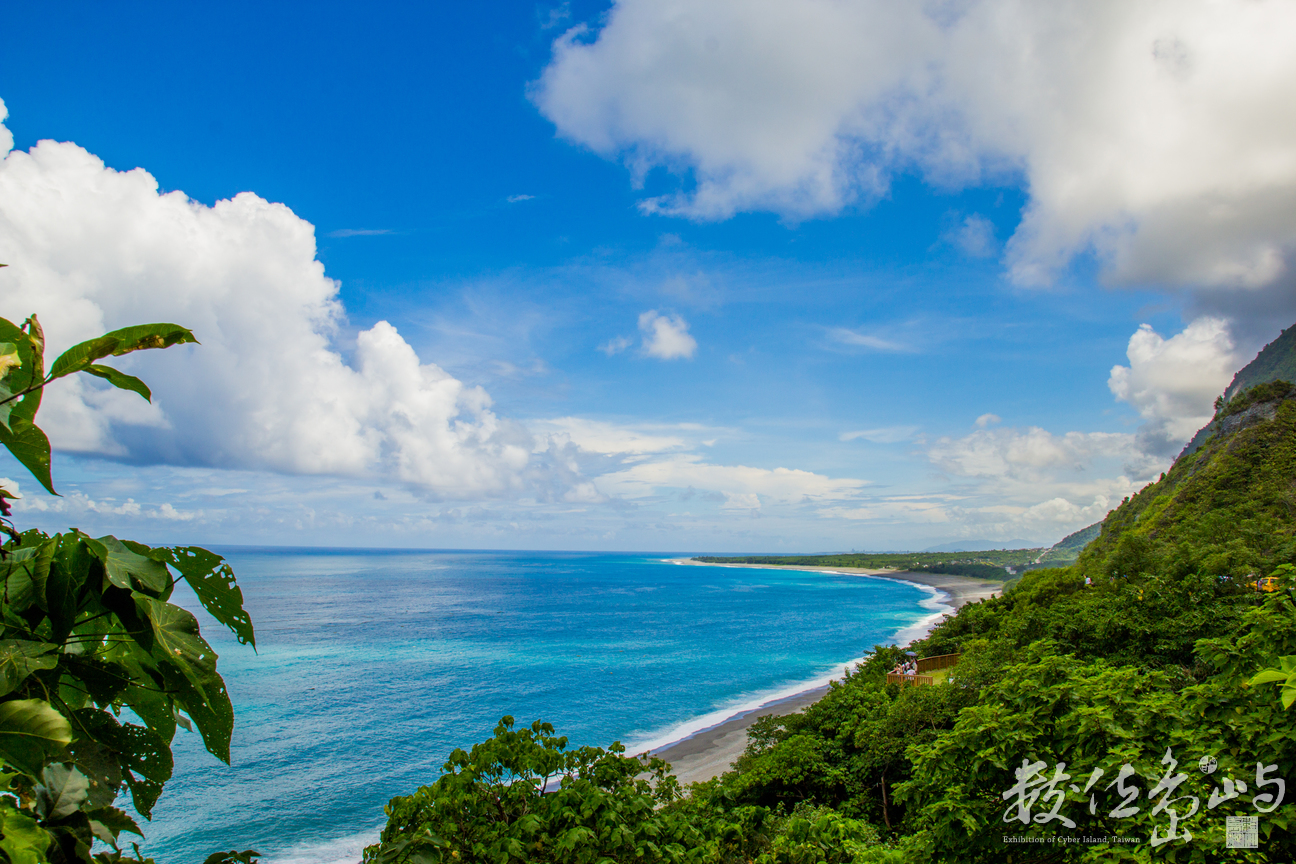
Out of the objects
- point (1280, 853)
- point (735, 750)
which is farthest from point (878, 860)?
point (735, 750)

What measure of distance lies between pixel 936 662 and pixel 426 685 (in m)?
33.4

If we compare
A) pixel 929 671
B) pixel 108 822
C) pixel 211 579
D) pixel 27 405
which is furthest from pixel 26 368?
pixel 929 671

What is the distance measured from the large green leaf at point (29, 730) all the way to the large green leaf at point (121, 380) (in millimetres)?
658

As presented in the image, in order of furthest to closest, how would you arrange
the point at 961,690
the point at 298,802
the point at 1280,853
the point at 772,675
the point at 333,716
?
1. the point at 772,675
2. the point at 333,716
3. the point at 298,802
4. the point at 961,690
5. the point at 1280,853

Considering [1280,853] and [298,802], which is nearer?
[1280,853]

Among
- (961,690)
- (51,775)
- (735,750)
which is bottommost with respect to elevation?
(735,750)

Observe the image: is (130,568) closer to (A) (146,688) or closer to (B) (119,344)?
(A) (146,688)

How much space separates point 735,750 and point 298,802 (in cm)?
1872

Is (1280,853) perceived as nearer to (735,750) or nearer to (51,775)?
(51,775)

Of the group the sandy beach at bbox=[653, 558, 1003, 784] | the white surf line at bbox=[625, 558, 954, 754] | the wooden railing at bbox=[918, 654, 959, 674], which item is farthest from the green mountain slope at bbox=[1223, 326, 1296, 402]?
the wooden railing at bbox=[918, 654, 959, 674]

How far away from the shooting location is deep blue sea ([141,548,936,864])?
23859 millimetres

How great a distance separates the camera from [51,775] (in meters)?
1.27

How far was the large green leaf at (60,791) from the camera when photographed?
3.97 feet

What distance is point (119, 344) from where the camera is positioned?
1.42 m
